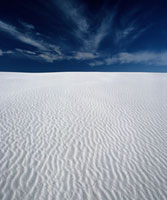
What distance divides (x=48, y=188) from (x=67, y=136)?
1953 millimetres

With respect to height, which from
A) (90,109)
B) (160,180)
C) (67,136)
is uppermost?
(90,109)

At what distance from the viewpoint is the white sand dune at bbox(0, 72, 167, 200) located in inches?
115

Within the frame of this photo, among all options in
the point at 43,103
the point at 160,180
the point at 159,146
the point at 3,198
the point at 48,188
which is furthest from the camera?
the point at 43,103

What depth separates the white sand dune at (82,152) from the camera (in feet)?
9.54

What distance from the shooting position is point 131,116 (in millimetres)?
6371

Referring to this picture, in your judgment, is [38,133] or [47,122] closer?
[38,133]

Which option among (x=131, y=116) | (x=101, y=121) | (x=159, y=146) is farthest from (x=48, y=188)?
(x=131, y=116)

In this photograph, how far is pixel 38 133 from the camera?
4801mm

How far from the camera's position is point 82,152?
13.1 feet

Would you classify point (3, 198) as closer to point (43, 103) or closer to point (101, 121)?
point (101, 121)

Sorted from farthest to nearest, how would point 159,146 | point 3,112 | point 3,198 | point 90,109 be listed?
point 90,109, point 3,112, point 159,146, point 3,198

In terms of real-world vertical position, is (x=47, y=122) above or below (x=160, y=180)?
above

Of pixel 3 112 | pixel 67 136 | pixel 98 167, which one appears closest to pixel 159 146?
pixel 98 167

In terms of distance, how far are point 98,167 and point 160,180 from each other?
1.75 metres
